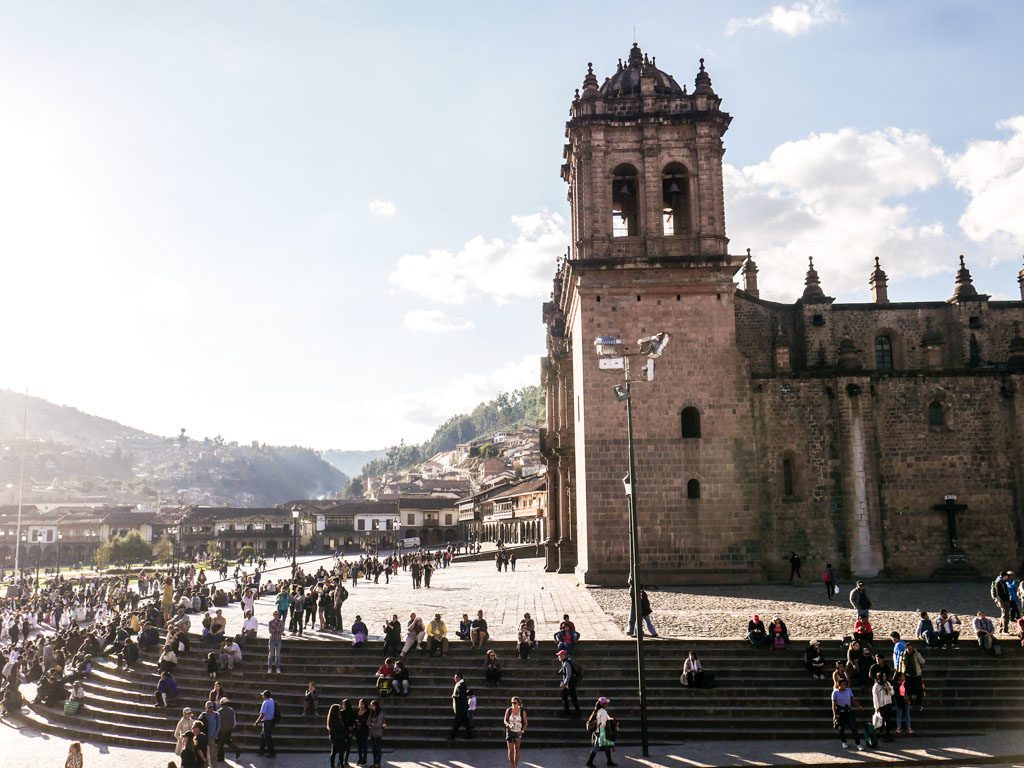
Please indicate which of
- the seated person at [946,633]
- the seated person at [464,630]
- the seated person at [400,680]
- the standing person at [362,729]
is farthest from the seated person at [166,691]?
the seated person at [946,633]

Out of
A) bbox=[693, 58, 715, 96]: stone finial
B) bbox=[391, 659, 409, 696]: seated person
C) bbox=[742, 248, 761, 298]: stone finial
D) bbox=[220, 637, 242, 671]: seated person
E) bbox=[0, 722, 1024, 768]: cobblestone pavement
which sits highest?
bbox=[693, 58, 715, 96]: stone finial

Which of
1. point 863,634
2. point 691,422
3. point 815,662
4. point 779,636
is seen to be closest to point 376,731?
point 779,636

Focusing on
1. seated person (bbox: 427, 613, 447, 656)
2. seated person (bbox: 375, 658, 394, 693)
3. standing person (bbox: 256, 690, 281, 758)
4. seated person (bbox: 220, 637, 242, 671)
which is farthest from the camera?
seated person (bbox: 220, 637, 242, 671)

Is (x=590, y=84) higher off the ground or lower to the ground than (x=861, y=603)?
higher

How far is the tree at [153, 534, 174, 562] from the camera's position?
75.7 meters

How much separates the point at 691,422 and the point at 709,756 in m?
15.3

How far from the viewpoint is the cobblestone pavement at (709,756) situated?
13.5m

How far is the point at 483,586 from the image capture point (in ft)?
106

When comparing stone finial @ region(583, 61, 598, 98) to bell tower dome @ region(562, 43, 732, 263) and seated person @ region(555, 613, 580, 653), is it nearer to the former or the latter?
bell tower dome @ region(562, 43, 732, 263)

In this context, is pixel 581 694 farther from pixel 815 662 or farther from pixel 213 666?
pixel 213 666

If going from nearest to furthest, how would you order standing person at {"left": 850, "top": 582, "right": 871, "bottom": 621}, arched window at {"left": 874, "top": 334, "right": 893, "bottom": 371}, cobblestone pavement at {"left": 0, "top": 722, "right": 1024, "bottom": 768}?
cobblestone pavement at {"left": 0, "top": 722, "right": 1024, "bottom": 768} → standing person at {"left": 850, "top": 582, "right": 871, "bottom": 621} → arched window at {"left": 874, "top": 334, "right": 893, "bottom": 371}

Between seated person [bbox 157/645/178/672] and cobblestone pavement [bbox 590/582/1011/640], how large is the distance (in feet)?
33.0

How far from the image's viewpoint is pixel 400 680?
54.3 feet

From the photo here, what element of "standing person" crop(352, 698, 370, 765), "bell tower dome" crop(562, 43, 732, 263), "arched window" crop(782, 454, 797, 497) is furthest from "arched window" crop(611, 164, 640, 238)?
"standing person" crop(352, 698, 370, 765)
